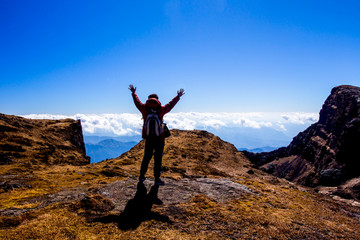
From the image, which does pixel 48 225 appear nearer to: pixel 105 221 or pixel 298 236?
pixel 105 221

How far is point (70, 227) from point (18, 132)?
21517 mm

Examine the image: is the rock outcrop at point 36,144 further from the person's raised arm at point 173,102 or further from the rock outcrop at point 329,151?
the rock outcrop at point 329,151

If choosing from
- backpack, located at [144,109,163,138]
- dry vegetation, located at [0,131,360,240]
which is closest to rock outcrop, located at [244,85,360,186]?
dry vegetation, located at [0,131,360,240]

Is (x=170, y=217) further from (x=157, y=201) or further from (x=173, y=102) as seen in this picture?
(x=173, y=102)

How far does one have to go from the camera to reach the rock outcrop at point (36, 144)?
17016 mm

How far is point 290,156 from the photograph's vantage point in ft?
410

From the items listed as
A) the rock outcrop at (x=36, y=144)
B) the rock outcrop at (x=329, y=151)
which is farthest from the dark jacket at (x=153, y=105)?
the rock outcrop at (x=329, y=151)

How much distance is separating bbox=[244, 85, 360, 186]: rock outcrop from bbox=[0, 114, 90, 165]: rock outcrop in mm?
56361

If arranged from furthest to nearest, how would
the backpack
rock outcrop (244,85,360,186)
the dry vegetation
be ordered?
rock outcrop (244,85,360,186) < the backpack < the dry vegetation

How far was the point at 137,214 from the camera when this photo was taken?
705cm

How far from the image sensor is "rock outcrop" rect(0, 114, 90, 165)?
1702 centimetres

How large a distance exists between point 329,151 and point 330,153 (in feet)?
6.12

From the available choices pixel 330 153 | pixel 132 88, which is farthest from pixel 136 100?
pixel 330 153

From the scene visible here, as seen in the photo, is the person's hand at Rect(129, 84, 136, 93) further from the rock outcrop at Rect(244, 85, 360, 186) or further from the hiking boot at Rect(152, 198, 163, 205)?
the rock outcrop at Rect(244, 85, 360, 186)
